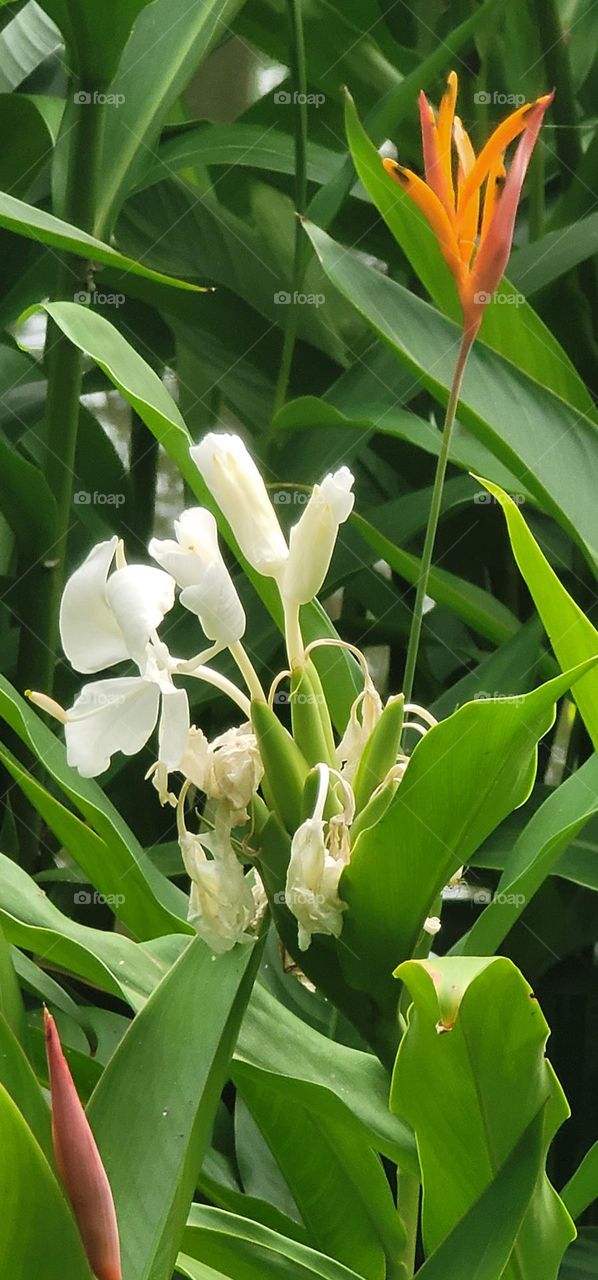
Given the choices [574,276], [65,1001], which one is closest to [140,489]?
[574,276]

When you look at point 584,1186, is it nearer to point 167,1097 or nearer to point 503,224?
point 167,1097

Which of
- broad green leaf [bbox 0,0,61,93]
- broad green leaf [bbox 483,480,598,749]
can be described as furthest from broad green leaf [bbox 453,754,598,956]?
broad green leaf [bbox 0,0,61,93]

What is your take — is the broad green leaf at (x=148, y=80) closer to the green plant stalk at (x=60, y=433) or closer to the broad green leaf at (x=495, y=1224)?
the green plant stalk at (x=60, y=433)

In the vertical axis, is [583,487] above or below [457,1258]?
above

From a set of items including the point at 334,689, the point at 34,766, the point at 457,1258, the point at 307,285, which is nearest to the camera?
the point at 457,1258

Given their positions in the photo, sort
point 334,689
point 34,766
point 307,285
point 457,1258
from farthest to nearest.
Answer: point 307,285
point 34,766
point 334,689
point 457,1258

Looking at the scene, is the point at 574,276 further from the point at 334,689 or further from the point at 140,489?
the point at 334,689

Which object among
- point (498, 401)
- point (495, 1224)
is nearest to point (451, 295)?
point (498, 401)

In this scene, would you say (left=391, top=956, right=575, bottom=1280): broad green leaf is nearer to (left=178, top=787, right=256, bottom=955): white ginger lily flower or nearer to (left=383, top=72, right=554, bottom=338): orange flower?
(left=178, top=787, right=256, bottom=955): white ginger lily flower
